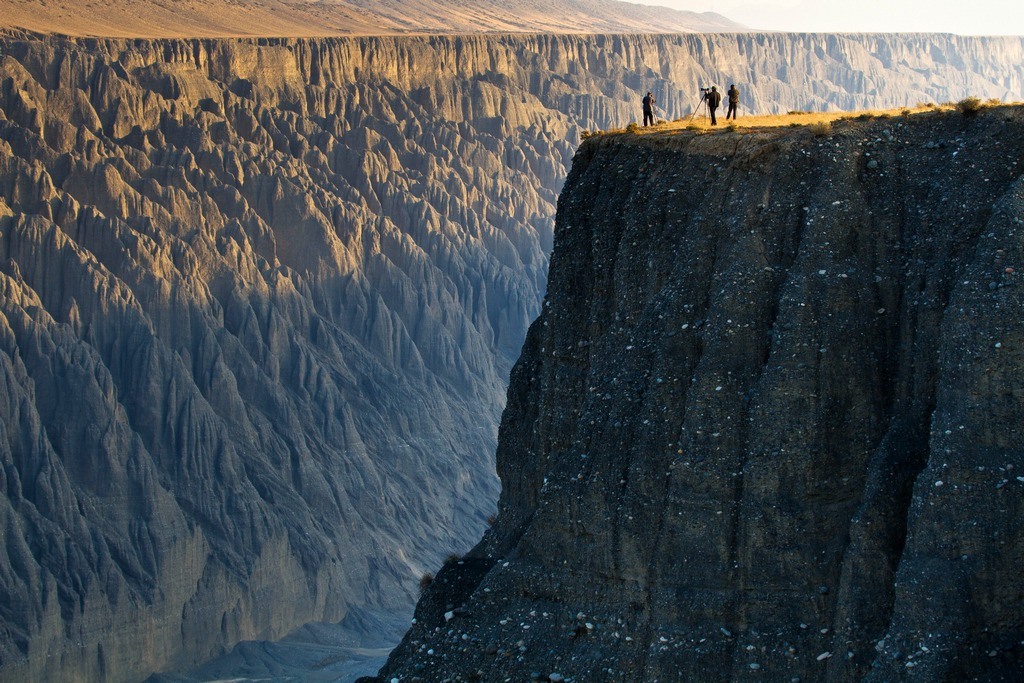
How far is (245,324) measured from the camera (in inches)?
3206

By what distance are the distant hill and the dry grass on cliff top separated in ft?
217

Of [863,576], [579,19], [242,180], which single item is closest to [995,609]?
[863,576]

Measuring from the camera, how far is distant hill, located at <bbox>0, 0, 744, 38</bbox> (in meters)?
Result: 93.1

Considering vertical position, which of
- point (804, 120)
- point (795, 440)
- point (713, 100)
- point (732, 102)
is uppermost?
point (732, 102)

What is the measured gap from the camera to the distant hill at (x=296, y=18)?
305 feet

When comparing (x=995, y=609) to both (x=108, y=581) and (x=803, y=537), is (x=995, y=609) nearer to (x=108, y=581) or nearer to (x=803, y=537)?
(x=803, y=537)

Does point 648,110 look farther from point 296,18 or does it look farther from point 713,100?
point 296,18

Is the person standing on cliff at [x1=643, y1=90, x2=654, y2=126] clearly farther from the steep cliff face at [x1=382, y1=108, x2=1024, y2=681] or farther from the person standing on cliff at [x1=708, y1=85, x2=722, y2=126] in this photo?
the steep cliff face at [x1=382, y1=108, x2=1024, y2=681]

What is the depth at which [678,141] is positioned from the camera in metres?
23.9

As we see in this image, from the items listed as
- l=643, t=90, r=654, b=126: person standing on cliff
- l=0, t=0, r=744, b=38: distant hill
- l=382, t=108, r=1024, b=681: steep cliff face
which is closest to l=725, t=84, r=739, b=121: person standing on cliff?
l=643, t=90, r=654, b=126: person standing on cliff

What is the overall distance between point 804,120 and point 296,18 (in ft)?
332

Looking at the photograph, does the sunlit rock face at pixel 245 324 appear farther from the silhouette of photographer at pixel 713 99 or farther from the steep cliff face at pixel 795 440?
the steep cliff face at pixel 795 440

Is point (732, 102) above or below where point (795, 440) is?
above

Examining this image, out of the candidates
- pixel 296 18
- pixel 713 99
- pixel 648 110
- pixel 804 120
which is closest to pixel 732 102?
pixel 713 99
